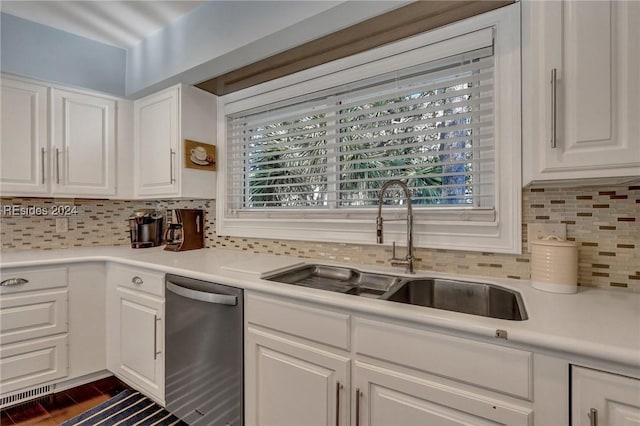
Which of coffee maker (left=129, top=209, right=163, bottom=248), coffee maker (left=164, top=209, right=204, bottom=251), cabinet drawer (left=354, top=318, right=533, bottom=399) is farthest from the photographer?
coffee maker (left=129, top=209, right=163, bottom=248)

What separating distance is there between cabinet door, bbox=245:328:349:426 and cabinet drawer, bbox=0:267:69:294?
1.46 meters

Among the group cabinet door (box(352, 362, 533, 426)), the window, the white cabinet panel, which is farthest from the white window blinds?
the white cabinet panel

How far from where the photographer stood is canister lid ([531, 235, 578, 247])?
1.19 m

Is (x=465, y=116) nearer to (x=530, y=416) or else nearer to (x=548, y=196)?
(x=548, y=196)

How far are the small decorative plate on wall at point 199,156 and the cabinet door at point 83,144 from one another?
2.45ft

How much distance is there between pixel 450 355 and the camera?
0.94 meters

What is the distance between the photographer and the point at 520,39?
52.9 inches

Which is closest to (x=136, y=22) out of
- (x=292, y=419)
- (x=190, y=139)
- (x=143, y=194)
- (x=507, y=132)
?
(x=190, y=139)

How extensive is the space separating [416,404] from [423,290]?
55cm

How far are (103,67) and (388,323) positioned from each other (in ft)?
9.21

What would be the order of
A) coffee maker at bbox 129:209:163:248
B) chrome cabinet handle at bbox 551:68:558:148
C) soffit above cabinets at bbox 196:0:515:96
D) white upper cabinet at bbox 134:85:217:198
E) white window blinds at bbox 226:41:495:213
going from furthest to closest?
coffee maker at bbox 129:209:163:248 → white upper cabinet at bbox 134:85:217:198 → white window blinds at bbox 226:41:495:213 → soffit above cabinets at bbox 196:0:515:96 → chrome cabinet handle at bbox 551:68:558:148

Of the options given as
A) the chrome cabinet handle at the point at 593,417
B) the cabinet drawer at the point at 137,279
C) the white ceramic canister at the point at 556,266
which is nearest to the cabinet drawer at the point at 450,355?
the chrome cabinet handle at the point at 593,417

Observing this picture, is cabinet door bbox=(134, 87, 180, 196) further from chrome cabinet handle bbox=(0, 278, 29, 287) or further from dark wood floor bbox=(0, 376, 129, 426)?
dark wood floor bbox=(0, 376, 129, 426)

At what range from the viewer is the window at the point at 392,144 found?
1420mm
